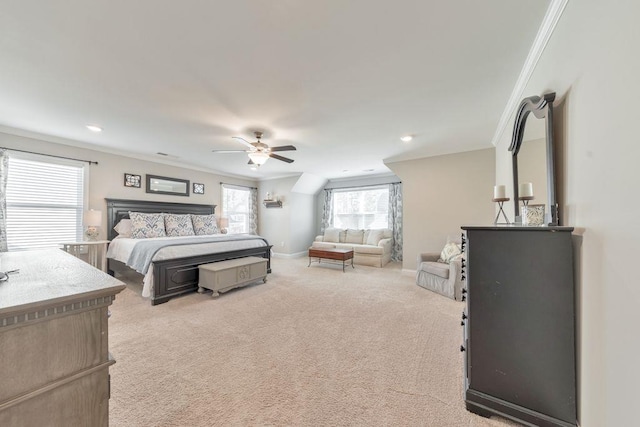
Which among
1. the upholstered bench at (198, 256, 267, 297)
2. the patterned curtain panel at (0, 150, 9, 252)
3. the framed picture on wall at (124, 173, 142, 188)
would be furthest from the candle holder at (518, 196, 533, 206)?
the patterned curtain panel at (0, 150, 9, 252)

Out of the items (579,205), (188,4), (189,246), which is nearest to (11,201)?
(189,246)

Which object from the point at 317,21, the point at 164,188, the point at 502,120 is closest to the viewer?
the point at 317,21

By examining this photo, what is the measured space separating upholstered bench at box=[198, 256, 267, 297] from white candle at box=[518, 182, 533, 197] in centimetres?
353

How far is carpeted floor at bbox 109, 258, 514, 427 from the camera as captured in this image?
1.46 metres

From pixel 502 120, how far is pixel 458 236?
2030mm

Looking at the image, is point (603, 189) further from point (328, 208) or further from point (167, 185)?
point (328, 208)

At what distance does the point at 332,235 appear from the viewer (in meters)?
7.11

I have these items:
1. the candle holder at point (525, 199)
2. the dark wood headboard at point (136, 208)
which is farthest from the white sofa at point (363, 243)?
the candle holder at point (525, 199)

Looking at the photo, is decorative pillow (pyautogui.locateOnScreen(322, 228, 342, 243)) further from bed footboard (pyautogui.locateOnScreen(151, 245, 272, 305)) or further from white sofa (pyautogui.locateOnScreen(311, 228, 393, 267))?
bed footboard (pyautogui.locateOnScreen(151, 245, 272, 305))

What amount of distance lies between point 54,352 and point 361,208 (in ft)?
22.5

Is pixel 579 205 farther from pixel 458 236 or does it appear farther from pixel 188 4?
pixel 458 236

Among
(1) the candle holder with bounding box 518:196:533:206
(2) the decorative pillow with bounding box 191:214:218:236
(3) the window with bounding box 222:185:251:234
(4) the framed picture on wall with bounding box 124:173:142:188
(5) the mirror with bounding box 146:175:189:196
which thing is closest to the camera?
(1) the candle holder with bounding box 518:196:533:206

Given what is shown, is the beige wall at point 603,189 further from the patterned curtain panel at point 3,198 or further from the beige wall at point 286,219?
the patterned curtain panel at point 3,198

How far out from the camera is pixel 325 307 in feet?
10.3
